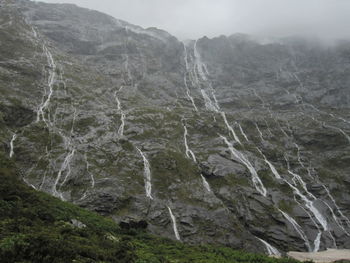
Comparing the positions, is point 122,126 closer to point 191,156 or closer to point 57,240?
point 191,156

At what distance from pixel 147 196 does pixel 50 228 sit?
33.8 meters

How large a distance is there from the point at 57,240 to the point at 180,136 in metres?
63.0

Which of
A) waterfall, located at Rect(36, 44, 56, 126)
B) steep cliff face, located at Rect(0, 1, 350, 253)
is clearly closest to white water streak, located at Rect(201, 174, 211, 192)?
steep cliff face, located at Rect(0, 1, 350, 253)

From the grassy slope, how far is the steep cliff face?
11017mm

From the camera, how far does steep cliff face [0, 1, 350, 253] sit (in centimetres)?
5100

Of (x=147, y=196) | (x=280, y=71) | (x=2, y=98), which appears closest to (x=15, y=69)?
(x=2, y=98)

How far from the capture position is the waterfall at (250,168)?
61.1 meters

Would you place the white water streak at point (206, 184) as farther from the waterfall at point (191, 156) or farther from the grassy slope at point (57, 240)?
the grassy slope at point (57, 240)

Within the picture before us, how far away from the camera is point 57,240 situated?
16078 mm

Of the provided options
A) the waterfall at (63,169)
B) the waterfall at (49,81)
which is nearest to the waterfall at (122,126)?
the waterfall at (63,169)

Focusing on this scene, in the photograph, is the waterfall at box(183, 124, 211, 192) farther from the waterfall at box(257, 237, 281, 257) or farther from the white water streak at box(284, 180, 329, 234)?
the white water streak at box(284, 180, 329, 234)

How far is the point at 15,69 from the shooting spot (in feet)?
295

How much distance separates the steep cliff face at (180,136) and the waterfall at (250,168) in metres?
0.30

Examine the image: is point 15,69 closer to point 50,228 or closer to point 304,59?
point 50,228
